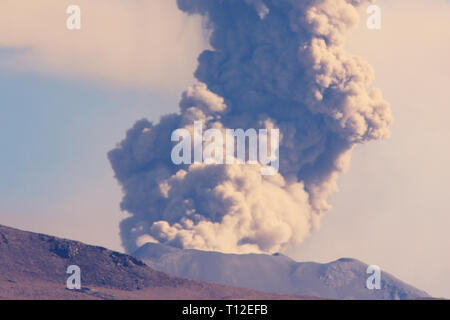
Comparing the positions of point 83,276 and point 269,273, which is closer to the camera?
point 83,276

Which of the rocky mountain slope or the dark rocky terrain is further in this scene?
the rocky mountain slope

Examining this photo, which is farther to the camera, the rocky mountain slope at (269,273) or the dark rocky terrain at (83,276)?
the rocky mountain slope at (269,273)

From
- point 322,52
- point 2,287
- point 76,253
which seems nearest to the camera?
point 2,287

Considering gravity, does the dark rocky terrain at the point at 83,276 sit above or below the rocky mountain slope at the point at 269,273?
below

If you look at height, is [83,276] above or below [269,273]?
below

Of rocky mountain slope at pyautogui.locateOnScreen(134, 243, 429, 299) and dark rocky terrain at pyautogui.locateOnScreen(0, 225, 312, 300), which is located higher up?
rocky mountain slope at pyautogui.locateOnScreen(134, 243, 429, 299)
